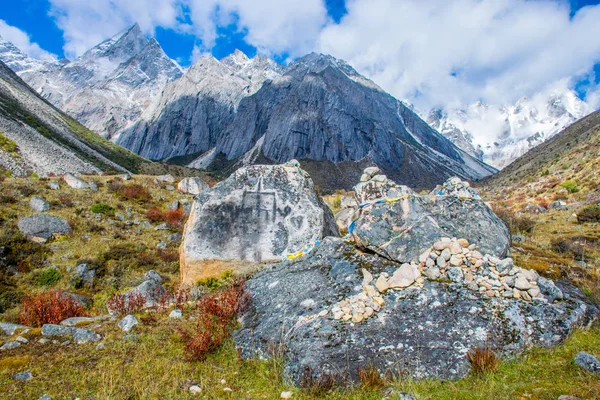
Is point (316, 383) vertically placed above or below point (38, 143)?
below

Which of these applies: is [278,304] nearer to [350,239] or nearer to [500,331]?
[350,239]

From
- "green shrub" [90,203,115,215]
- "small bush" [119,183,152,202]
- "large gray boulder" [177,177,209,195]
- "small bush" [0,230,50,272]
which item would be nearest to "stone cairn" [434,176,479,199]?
"small bush" [0,230,50,272]

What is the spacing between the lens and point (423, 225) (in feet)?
24.5

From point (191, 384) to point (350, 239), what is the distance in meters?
5.22

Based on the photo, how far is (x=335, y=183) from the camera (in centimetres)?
16762

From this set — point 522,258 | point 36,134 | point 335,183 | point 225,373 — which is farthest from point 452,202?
point 335,183

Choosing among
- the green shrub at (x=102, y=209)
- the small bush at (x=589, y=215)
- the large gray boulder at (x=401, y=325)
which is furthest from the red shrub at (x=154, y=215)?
the small bush at (x=589, y=215)

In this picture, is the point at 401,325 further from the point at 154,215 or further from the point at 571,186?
the point at 571,186

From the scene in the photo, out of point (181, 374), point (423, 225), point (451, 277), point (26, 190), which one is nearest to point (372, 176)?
point (423, 225)

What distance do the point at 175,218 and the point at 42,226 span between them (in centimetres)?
676

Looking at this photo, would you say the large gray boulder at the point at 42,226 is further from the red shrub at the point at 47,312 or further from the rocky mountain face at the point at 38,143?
the rocky mountain face at the point at 38,143

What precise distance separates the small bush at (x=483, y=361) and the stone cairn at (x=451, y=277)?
132cm

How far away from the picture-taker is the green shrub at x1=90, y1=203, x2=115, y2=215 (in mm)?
18781

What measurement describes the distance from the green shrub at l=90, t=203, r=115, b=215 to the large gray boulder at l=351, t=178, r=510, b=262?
16698mm
